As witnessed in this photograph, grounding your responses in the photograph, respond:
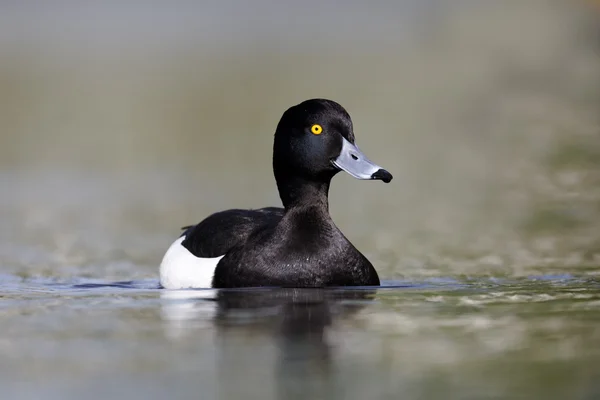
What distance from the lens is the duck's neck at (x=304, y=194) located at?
10258mm

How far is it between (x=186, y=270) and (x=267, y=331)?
9.62 feet

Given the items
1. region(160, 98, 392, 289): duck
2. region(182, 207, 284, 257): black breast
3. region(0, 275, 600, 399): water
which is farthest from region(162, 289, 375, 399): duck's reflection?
region(182, 207, 284, 257): black breast

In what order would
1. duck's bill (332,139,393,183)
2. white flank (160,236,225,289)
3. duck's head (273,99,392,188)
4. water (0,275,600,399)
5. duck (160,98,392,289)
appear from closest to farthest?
water (0,275,600,399) → duck (160,98,392,289) → duck's bill (332,139,393,183) → duck's head (273,99,392,188) → white flank (160,236,225,289)

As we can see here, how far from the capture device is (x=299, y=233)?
32.9 feet

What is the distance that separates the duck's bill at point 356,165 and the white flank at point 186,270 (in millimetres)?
1161

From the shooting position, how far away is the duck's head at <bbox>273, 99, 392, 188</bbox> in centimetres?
1009

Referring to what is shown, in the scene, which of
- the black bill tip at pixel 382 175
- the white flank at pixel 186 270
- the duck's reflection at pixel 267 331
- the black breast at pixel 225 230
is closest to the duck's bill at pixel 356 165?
the black bill tip at pixel 382 175

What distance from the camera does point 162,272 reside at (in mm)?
11086

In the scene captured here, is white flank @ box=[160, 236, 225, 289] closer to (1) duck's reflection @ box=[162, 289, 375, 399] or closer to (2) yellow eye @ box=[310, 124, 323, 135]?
(1) duck's reflection @ box=[162, 289, 375, 399]

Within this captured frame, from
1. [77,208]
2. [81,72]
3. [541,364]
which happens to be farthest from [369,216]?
[81,72]

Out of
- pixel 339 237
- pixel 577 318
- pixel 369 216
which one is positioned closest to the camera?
pixel 577 318

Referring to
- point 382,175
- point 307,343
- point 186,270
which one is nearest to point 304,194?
point 382,175

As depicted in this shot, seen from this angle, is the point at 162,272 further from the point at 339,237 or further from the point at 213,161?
the point at 213,161

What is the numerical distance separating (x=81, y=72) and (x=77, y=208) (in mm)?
15098
